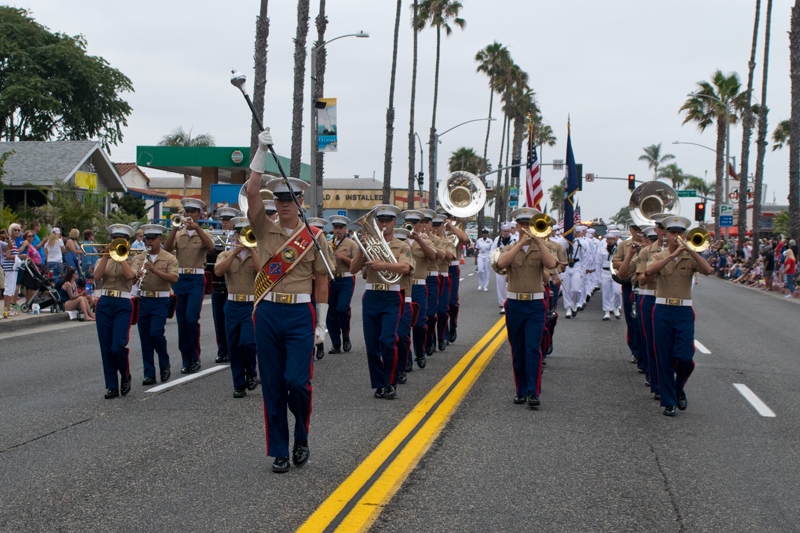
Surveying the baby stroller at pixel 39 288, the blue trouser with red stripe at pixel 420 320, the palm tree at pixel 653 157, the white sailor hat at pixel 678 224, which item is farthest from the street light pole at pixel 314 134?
the palm tree at pixel 653 157

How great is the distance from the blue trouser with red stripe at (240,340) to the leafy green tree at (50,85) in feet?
142

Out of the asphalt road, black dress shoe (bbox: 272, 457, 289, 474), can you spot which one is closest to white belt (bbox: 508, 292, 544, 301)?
the asphalt road

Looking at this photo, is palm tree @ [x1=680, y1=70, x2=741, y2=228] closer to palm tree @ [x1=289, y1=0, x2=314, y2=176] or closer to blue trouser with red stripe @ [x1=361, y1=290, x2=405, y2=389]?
palm tree @ [x1=289, y1=0, x2=314, y2=176]

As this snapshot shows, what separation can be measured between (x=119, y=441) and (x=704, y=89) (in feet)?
157

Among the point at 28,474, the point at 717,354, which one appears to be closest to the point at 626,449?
the point at 28,474

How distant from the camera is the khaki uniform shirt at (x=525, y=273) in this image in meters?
8.18

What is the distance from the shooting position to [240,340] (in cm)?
→ 866

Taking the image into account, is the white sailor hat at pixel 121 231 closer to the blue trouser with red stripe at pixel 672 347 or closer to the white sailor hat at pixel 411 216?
the white sailor hat at pixel 411 216

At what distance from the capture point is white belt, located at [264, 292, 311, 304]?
5719mm

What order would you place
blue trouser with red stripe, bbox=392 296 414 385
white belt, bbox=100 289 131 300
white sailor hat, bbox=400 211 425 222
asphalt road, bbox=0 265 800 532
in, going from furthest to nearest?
white sailor hat, bbox=400 211 425 222 → blue trouser with red stripe, bbox=392 296 414 385 → white belt, bbox=100 289 131 300 → asphalt road, bbox=0 265 800 532

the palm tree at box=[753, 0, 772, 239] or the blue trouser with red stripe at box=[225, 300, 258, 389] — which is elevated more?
the palm tree at box=[753, 0, 772, 239]

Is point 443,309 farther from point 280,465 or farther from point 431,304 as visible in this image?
point 280,465

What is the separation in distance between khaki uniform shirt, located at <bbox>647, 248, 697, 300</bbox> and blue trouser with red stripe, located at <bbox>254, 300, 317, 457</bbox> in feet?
13.2

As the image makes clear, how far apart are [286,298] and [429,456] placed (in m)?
1.64
